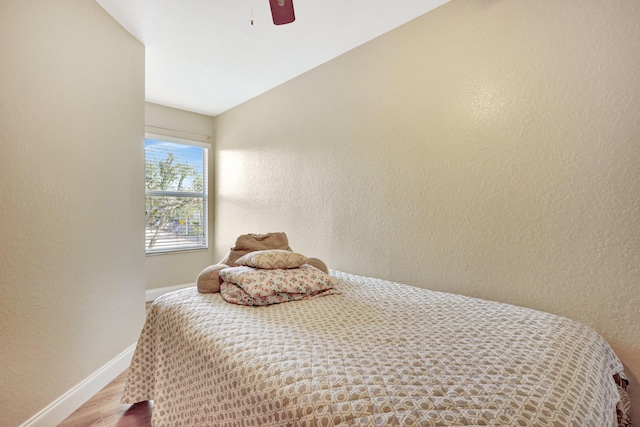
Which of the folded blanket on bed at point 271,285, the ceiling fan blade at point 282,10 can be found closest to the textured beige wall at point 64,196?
the folded blanket on bed at point 271,285

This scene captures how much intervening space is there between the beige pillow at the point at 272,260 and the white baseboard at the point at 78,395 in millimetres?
1150

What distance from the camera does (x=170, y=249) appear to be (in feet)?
12.6

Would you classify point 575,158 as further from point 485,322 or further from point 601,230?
point 485,322

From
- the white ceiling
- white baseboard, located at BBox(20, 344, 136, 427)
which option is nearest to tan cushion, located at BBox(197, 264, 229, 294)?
white baseboard, located at BBox(20, 344, 136, 427)

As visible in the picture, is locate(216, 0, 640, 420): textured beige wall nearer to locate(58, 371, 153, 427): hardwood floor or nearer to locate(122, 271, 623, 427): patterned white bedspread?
locate(122, 271, 623, 427): patterned white bedspread

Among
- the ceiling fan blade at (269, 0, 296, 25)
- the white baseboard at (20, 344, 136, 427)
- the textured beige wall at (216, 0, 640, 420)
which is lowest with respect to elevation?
the white baseboard at (20, 344, 136, 427)

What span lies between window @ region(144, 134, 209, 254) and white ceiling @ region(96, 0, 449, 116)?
2.85 ft

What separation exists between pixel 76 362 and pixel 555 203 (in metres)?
2.71

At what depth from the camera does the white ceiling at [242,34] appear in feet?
6.26

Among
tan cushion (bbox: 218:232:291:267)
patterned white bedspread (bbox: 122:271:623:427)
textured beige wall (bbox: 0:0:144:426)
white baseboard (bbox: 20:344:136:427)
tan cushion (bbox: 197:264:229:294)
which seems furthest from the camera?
tan cushion (bbox: 218:232:291:267)

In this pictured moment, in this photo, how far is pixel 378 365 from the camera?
3.04ft

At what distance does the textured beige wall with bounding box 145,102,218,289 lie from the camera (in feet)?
12.0

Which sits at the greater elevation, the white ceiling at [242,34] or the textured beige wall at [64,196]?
the white ceiling at [242,34]

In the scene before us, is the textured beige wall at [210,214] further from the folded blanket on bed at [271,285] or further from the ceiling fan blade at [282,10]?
the ceiling fan blade at [282,10]
